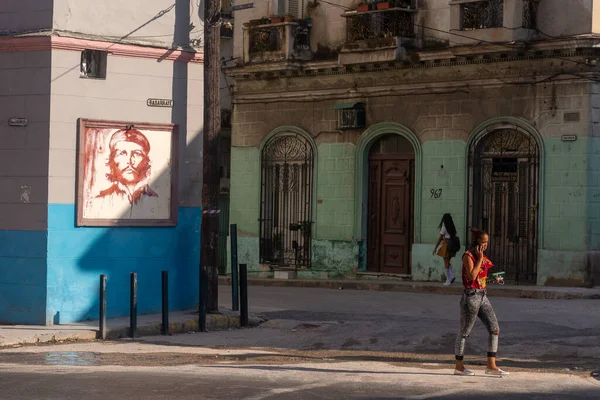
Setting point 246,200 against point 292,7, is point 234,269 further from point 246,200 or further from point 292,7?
point 292,7

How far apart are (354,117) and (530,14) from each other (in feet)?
17.0

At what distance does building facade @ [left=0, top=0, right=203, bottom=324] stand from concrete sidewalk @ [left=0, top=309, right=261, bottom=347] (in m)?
0.40

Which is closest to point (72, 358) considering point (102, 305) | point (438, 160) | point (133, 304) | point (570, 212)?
point (102, 305)

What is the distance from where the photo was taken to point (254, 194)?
30.4 m

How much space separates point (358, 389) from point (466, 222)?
14825 millimetres

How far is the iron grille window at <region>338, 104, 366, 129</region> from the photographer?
28031mm

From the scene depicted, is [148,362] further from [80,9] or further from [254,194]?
[254,194]

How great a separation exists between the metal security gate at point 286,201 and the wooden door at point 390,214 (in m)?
1.74

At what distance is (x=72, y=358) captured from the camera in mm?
14234

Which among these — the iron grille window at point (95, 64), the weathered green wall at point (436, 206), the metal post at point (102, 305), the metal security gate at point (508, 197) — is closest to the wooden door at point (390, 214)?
the weathered green wall at point (436, 206)

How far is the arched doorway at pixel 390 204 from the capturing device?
27734mm

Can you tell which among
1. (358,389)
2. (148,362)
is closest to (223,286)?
(148,362)

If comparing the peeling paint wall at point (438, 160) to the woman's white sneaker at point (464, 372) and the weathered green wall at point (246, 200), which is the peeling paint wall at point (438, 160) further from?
the woman's white sneaker at point (464, 372)

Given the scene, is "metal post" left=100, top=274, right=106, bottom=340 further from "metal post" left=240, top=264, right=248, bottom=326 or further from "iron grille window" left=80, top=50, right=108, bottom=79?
"iron grille window" left=80, top=50, right=108, bottom=79
